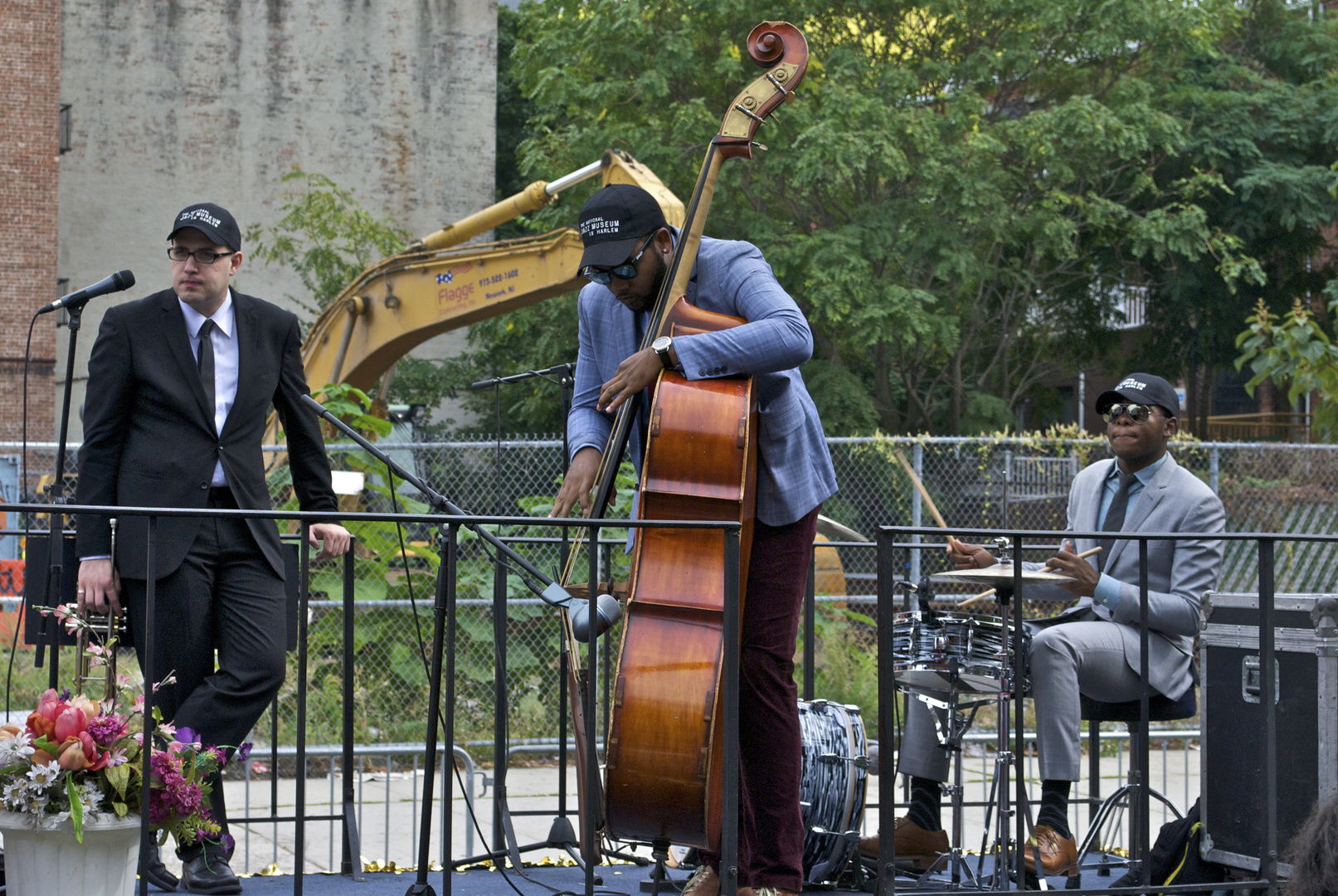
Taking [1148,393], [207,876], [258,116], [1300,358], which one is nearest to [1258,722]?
[1148,393]

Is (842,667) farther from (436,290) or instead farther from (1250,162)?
(1250,162)

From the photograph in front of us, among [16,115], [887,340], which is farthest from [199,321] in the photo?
[16,115]

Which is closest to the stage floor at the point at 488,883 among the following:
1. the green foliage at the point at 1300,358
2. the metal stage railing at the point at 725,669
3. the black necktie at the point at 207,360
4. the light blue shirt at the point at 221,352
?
the metal stage railing at the point at 725,669

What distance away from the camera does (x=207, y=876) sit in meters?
4.09

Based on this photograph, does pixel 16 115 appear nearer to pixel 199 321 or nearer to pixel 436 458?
pixel 436 458

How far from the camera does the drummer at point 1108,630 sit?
458 cm

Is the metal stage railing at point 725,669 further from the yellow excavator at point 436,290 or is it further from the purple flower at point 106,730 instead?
the yellow excavator at point 436,290

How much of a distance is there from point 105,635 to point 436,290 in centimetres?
808

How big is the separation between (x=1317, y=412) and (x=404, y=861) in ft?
30.3

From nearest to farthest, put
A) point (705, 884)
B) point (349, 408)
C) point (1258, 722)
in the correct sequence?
1. point (705, 884)
2. point (1258, 722)
3. point (349, 408)

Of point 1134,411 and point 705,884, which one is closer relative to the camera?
point 705,884

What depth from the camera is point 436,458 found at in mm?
12328

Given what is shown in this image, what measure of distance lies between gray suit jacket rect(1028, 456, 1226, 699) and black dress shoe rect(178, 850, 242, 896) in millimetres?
2924

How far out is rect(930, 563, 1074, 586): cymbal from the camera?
416cm
